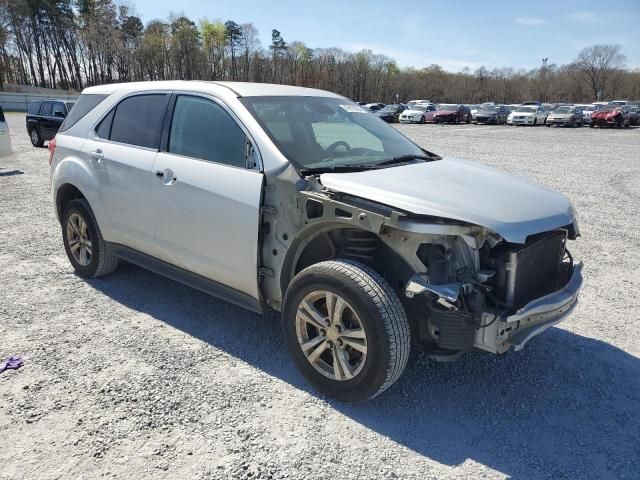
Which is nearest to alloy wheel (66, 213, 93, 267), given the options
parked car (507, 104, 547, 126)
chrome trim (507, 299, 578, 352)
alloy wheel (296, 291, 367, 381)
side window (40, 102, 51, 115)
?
alloy wheel (296, 291, 367, 381)

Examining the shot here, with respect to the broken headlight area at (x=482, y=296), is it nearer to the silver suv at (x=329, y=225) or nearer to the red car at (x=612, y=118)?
the silver suv at (x=329, y=225)

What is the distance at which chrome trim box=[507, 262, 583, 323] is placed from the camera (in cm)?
281

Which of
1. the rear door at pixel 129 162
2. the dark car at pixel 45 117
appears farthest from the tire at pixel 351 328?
the dark car at pixel 45 117

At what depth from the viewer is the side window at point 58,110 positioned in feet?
57.5

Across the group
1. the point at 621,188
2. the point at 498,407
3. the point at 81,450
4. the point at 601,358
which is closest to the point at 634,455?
the point at 498,407

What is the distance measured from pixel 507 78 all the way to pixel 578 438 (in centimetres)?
11714

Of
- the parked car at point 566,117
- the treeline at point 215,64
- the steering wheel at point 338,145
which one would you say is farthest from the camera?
the treeline at point 215,64

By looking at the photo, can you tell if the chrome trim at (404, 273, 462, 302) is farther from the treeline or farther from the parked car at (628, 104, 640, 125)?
the treeline

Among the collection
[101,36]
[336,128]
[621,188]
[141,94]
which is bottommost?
[621,188]

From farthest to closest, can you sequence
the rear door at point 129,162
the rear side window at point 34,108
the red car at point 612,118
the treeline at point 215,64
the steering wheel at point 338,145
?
the treeline at point 215,64 < the red car at point 612,118 < the rear side window at point 34,108 < the rear door at point 129,162 < the steering wheel at point 338,145

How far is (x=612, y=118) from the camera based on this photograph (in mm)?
35375

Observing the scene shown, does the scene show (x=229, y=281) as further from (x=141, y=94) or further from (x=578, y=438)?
(x=578, y=438)

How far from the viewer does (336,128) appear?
4.16 m

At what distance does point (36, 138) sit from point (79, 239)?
1565 centimetres
